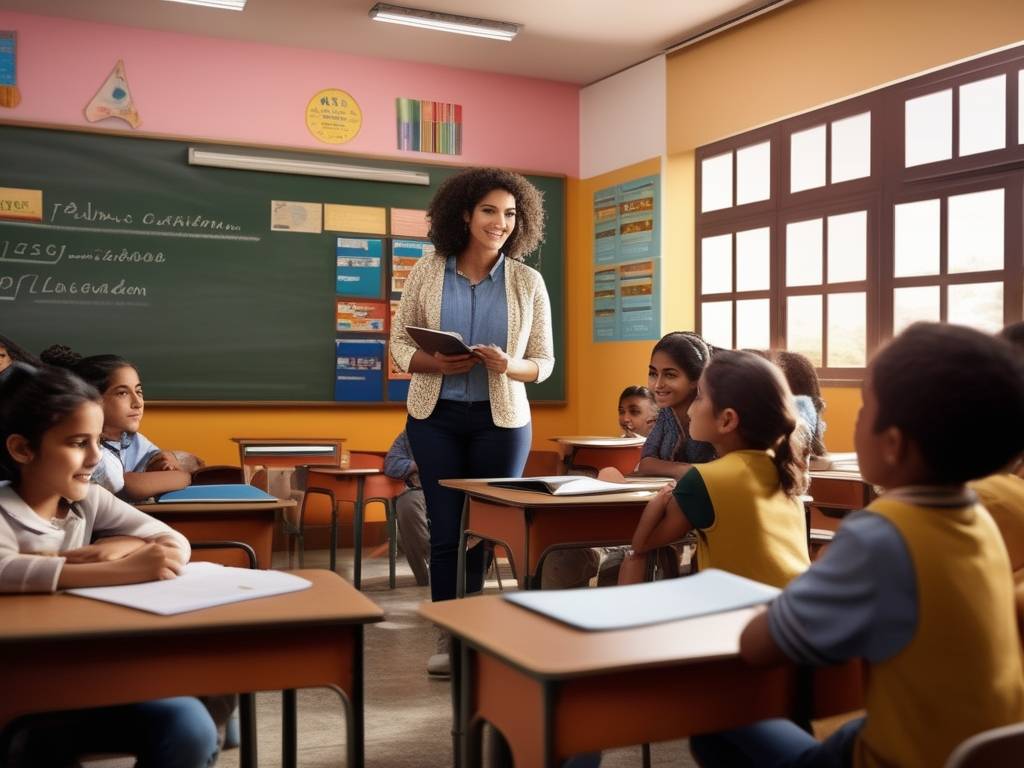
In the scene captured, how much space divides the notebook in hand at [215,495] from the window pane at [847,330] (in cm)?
328

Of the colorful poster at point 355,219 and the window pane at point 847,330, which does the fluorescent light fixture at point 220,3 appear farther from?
the window pane at point 847,330

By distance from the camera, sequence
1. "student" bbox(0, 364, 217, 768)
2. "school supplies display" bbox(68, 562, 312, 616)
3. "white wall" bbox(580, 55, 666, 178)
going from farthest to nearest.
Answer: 1. "white wall" bbox(580, 55, 666, 178)
2. "student" bbox(0, 364, 217, 768)
3. "school supplies display" bbox(68, 562, 312, 616)

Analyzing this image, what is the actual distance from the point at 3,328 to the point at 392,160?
2.45 m

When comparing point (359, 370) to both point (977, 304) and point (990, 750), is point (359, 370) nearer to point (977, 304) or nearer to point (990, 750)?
point (977, 304)

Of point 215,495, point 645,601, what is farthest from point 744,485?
point 215,495

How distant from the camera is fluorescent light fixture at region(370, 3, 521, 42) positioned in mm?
5559

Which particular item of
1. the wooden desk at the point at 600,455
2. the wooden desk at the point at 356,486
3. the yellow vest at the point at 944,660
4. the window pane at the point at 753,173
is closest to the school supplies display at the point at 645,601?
the yellow vest at the point at 944,660

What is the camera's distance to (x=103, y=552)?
1554 mm

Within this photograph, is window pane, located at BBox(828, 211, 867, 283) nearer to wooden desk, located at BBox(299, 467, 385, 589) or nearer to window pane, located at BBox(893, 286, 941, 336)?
window pane, located at BBox(893, 286, 941, 336)

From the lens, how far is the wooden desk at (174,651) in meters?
1.21

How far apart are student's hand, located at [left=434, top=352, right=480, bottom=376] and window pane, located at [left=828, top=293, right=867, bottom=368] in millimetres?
2575

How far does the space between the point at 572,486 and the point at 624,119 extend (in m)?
4.40

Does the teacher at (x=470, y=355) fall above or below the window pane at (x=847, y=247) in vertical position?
below

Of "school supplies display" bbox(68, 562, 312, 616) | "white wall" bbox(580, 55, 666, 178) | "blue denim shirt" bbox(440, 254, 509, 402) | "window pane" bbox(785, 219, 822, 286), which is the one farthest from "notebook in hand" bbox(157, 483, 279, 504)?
"white wall" bbox(580, 55, 666, 178)
